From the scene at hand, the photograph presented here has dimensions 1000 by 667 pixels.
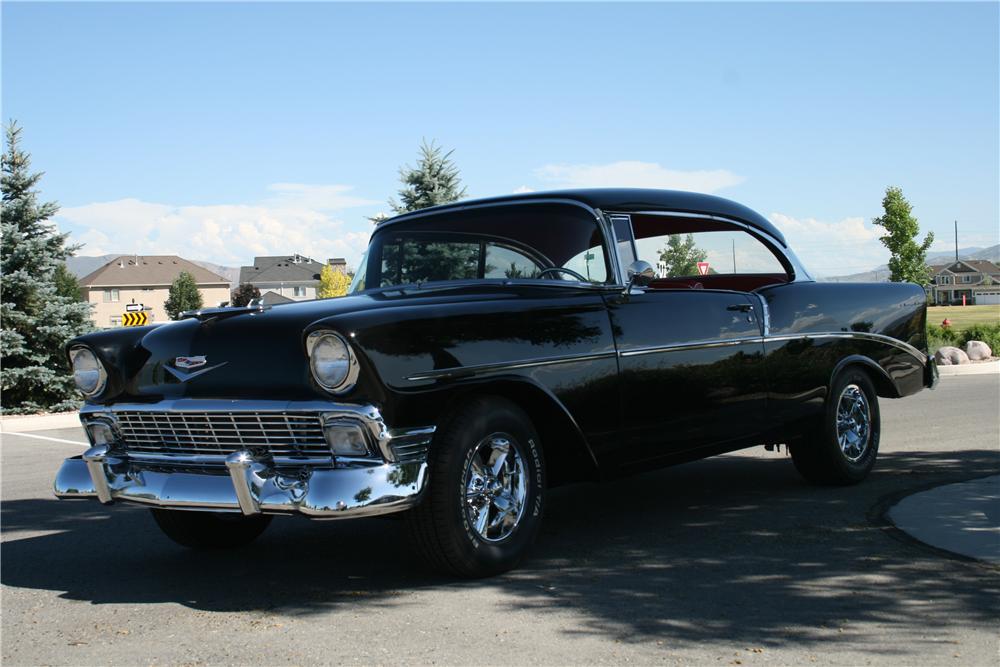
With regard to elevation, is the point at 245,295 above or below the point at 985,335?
above

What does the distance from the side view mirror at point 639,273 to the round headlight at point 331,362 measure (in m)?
1.73

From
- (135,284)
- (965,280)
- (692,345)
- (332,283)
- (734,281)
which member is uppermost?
(135,284)

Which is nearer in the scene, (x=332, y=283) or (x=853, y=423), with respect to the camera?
(x=853, y=423)

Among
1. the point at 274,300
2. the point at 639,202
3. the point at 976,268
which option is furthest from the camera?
the point at 976,268

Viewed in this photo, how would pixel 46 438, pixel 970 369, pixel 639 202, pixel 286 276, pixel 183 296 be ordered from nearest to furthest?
1. pixel 639 202
2. pixel 46 438
3. pixel 970 369
4. pixel 183 296
5. pixel 286 276

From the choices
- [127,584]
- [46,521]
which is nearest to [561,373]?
[127,584]

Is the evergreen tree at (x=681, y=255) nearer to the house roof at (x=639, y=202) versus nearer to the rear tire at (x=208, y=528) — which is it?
the house roof at (x=639, y=202)

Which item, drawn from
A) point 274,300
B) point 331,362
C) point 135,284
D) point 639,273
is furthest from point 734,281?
point 135,284

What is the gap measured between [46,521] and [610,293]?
403 cm

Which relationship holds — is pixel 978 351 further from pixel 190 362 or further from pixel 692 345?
pixel 190 362

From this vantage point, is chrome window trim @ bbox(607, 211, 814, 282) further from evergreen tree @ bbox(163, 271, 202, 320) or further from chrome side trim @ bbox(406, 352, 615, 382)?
evergreen tree @ bbox(163, 271, 202, 320)

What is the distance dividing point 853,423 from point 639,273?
7.69 feet

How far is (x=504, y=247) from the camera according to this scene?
18.4 ft

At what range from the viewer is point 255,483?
4125 mm
